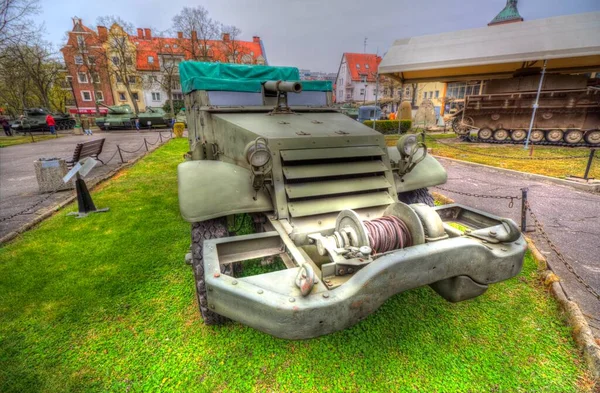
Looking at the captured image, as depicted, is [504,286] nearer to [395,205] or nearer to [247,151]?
[395,205]

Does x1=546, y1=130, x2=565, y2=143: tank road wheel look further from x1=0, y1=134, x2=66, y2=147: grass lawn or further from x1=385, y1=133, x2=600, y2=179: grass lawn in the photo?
x1=0, y1=134, x2=66, y2=147: grass lawn

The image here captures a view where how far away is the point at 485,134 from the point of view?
1358cm

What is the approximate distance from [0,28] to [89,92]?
2634 centimetres

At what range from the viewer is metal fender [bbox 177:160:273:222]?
A: 7.30 ft

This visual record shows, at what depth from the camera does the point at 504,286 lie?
2801 millimetres

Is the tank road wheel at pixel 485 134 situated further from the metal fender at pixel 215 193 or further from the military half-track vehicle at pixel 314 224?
the metal fender at pixel 215 193

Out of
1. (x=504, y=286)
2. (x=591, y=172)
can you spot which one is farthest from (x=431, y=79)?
(x=504, y=286)

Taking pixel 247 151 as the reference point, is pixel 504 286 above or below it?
below

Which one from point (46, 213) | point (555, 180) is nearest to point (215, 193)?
point (46, 213)

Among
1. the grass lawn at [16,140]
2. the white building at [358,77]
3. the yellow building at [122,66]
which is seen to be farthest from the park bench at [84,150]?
the white building at [358,77]

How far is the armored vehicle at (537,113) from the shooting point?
37.7 feet

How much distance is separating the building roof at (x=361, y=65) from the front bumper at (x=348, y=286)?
47.5 m

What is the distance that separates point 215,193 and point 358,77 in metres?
47.8

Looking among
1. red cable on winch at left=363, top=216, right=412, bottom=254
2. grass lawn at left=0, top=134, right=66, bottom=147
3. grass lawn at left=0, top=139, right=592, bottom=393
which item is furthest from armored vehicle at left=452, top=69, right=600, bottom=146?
grass lawn at left=0, top=134, right=66, bottom=147
